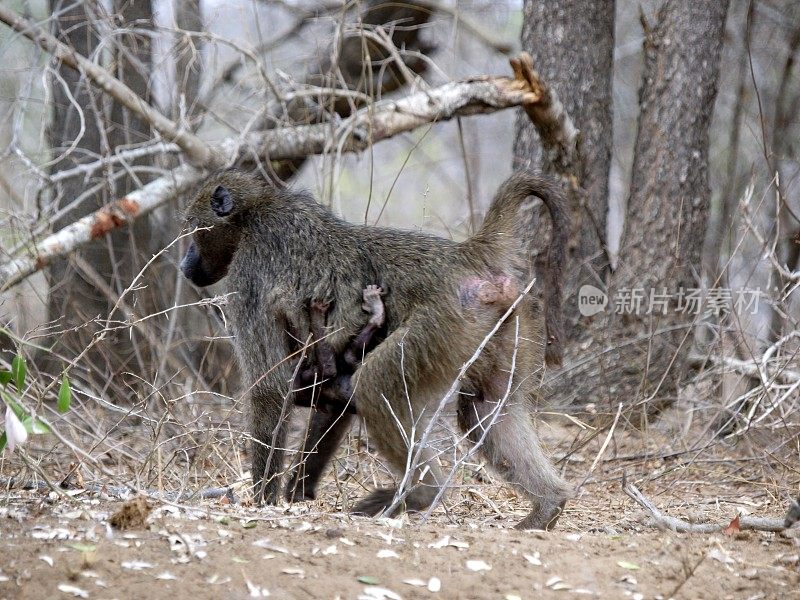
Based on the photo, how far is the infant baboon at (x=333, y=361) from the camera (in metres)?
3.86

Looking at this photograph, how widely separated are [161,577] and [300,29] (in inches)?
263

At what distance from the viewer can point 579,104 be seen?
19.9 ft

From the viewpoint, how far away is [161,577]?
2479 millimetres

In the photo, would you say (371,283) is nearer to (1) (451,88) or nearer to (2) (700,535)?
(2) (700,535)

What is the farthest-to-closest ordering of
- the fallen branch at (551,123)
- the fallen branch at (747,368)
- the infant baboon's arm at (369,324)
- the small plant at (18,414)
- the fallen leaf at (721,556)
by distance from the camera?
the fallen branch at (551,123) → the fallen branch at (747,368) → the infant baboon's arm at (369,324) → the fallen leaf at (721,556) → the small plant at (18,414)

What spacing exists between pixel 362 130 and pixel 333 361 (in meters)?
2.11

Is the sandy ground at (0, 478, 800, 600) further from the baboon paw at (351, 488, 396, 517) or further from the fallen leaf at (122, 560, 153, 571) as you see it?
the baboon paw at (351, 488, 396, 517)

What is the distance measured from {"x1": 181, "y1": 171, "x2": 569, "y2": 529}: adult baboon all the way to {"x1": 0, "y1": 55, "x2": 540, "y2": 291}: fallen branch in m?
1.28

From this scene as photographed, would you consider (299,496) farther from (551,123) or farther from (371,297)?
(551,123)

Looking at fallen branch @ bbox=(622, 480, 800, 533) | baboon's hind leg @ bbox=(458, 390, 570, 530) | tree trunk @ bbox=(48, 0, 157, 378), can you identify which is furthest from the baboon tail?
tree trunk @ bbox=(48, 0, 157, 378)

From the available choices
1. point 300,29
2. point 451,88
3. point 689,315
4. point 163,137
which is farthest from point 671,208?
point 300,29

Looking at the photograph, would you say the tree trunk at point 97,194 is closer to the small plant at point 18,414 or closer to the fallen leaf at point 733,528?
the small plant at point 18,414

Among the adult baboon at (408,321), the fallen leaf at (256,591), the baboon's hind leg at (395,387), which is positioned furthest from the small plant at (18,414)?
the baboon's hind leg at (395,387)

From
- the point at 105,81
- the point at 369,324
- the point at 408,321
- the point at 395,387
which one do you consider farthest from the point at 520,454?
the point at 105,81
